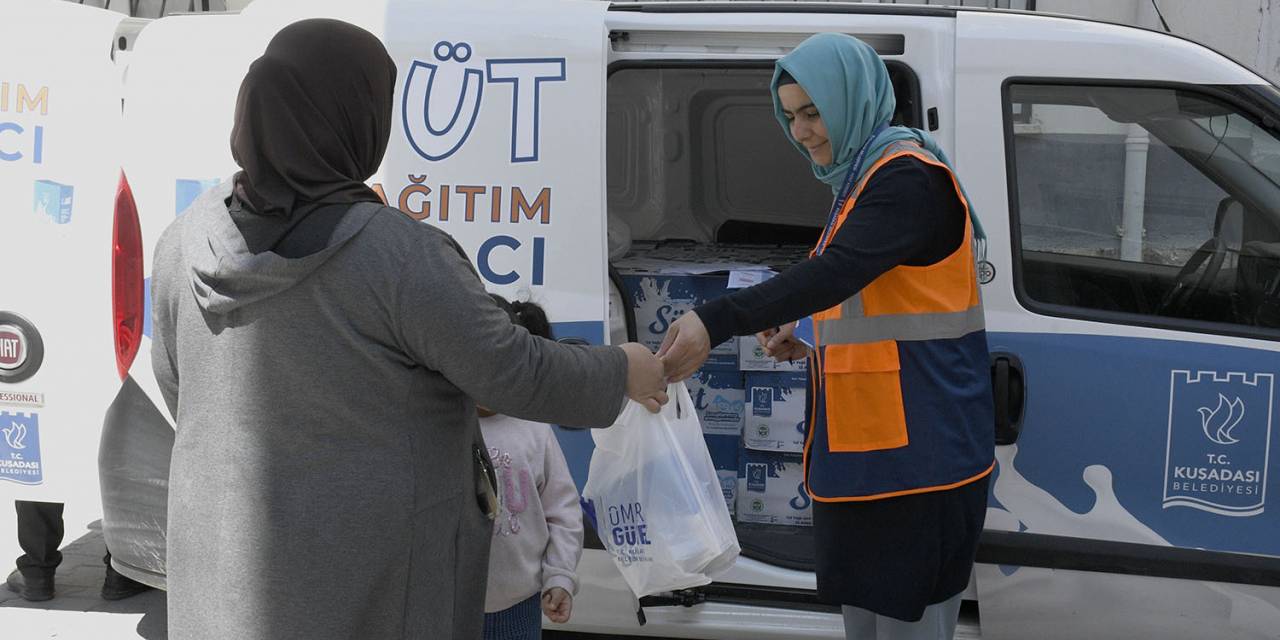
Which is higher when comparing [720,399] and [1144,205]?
[1144,205]

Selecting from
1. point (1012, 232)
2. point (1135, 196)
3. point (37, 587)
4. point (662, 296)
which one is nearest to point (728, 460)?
point (662, 296)

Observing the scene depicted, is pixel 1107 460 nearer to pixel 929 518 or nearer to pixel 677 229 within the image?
pixel 929 518

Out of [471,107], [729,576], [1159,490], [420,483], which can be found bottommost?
[729,576]

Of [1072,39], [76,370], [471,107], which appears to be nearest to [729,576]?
[471,107]

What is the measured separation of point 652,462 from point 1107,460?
1.26 m

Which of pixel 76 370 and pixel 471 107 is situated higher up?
pixel 471 107

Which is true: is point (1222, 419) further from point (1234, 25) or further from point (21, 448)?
point (1234, 25)

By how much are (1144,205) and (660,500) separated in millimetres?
1548

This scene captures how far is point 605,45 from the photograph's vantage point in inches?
122

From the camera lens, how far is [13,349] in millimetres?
3521

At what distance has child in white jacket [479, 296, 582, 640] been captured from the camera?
2361 mm

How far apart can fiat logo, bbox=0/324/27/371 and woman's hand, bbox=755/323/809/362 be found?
7.29 ft

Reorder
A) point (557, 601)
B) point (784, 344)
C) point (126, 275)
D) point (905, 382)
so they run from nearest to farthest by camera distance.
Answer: point (905, 382) < point (557, 601) < point (784, 344) < point (126, 275)

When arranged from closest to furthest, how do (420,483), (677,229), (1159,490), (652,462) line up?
(420,483)
(652,462)
(1159,490)
(677,229)
